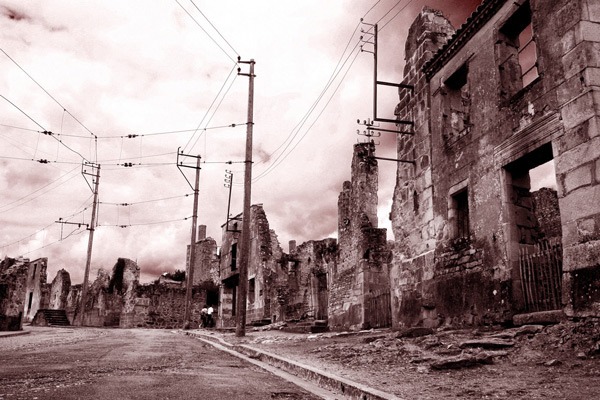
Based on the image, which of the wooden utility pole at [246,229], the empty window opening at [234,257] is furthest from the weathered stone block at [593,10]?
the empty window opening at [234,257]

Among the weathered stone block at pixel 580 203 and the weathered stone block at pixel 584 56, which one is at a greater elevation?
the weathered stone block at pixel 584 56

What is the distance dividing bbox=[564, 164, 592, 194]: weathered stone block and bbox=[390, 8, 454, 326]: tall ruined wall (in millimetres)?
4002

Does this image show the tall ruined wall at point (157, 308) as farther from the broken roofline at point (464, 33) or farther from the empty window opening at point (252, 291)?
the broken roofline at point (464, 33)

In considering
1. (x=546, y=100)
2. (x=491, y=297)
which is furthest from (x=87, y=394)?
(x=546, y=100)

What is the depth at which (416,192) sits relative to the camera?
42.7 ft

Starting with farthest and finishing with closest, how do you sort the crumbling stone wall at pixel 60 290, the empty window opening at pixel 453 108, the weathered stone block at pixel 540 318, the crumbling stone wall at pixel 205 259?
the crumbling stone wall at pixel 205 259 < the crumbling stone wall at pixel 60 290 < the empty window opening at pixel 453 108 < the weathered stone block at pixel 540 318

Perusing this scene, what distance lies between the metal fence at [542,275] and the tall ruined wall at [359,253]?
7.87 metres

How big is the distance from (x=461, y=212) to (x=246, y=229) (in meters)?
8.34

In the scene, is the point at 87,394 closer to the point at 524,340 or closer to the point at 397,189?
the point at 524,340

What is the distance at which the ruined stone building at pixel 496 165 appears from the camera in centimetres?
754

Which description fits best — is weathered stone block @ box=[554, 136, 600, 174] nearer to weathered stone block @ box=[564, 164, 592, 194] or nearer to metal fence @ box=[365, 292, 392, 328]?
weathered stone block @ box=[564, 164, 592, 194]

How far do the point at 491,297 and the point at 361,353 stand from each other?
2702 mm

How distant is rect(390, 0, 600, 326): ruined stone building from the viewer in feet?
24.7

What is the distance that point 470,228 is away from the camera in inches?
412
